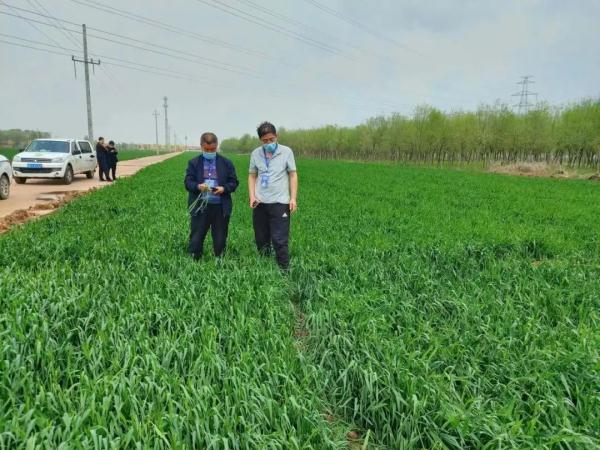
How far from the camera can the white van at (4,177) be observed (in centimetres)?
1184

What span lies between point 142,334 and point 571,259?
618 centimetres

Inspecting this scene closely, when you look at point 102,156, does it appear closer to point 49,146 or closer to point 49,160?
point 49,146

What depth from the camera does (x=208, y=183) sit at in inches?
206

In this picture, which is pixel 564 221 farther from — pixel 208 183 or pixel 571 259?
pixel 208 183

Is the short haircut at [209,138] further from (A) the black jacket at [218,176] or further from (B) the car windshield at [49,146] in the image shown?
(B) the car windshield at [49,146]

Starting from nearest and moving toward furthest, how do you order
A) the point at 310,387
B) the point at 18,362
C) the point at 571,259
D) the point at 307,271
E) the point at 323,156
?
the point at 18,362, the point at 310,387, the point at 307,271, the point at 571,259, the point at 323,156

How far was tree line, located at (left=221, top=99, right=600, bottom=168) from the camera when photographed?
37062 mm

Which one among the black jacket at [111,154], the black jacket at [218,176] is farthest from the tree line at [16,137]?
the black jacket at [218,176]

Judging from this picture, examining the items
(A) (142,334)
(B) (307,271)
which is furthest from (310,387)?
(B) (307,271)

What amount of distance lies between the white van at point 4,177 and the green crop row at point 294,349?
730 cm

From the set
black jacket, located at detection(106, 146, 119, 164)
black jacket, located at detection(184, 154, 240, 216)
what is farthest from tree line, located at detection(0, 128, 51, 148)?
black jacket, located at detection(184, 154, 240, 216)

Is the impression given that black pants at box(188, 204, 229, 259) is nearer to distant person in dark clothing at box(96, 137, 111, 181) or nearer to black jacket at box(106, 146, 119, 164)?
distant person in dark clothing at box(96, 137, 111, 181)

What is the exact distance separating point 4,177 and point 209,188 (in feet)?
34.7

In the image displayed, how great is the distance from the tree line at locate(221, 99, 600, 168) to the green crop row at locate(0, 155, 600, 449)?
37341 millimetres
